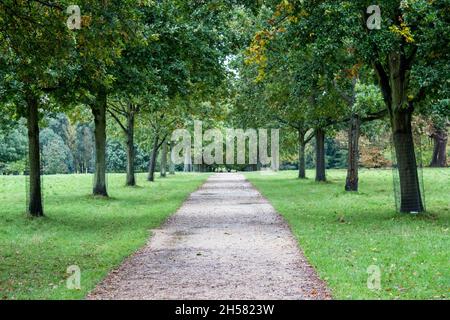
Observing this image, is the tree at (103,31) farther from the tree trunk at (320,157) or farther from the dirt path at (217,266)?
the tree trunk at (320,157)

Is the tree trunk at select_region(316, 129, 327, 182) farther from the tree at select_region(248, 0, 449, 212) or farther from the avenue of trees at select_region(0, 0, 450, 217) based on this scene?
the tree at select_region(248, 0, 449, 212)

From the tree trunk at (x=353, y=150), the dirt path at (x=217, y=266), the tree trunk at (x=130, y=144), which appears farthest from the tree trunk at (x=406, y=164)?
the tree trunk at (x=130, y=144)

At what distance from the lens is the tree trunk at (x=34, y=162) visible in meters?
17.9

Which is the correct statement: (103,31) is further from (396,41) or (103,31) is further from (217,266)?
(396,41)

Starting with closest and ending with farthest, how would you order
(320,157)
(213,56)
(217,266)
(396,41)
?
(217,266), (396,41), (213,56), (320,157)

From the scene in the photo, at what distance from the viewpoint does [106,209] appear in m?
21.4

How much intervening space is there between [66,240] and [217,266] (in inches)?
191

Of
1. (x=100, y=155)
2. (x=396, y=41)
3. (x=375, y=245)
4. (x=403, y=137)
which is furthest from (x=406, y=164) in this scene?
(x=100, y=155)

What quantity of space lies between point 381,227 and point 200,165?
79.9 meters

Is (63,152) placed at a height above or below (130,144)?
below

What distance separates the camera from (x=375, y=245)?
12164mm

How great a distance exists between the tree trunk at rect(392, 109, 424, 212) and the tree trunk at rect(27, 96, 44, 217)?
1038 centimetres
